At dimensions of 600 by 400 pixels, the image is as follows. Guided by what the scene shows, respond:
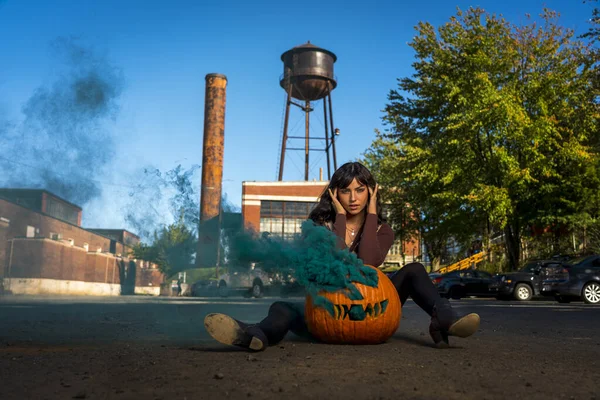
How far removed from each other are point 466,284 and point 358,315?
18.7 meters

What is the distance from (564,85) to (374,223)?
73.3ft

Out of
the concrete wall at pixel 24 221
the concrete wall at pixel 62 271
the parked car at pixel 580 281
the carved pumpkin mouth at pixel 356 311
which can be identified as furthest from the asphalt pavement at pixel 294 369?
the parked car at pixel 580 281

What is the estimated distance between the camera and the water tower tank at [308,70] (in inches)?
1721

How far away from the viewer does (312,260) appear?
4047 millimetres

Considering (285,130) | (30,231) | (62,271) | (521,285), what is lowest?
(521,285)

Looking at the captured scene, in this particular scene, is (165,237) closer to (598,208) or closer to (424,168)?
(424,168)

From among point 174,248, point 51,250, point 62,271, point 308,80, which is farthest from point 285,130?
point 174,248

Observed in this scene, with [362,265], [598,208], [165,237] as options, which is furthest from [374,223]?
[598,208]

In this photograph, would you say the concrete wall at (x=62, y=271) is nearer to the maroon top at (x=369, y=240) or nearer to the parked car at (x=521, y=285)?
the maroon top at (x=369, y=240)

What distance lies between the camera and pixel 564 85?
23406 mm

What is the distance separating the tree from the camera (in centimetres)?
2262

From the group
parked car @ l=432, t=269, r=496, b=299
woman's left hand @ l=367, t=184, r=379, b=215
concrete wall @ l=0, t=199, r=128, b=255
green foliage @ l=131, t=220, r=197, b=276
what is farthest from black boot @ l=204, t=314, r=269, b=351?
parked car @ l=432, t=269, r=496, b=299

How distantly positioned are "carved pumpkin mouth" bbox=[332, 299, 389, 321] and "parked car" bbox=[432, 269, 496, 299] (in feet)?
58.5

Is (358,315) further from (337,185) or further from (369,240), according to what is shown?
(337,185)
